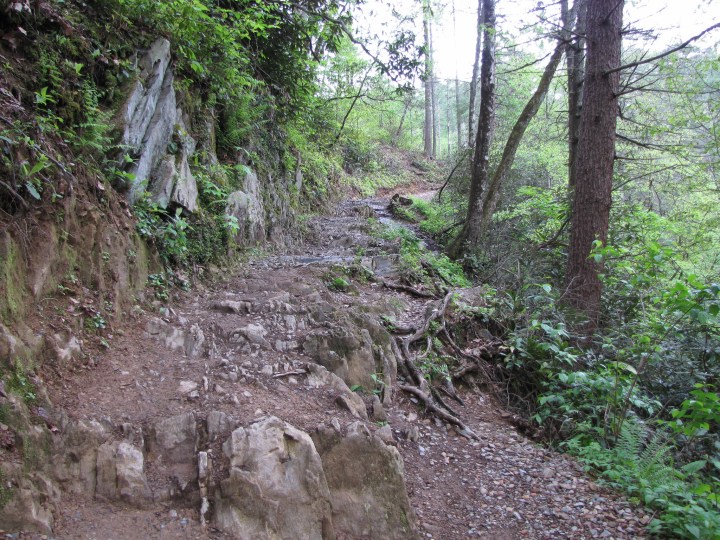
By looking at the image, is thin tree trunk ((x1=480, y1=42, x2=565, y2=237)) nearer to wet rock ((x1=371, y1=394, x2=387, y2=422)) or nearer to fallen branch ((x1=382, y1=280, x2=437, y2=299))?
fallen branch ((x1=382, y1=280, x2=437, y2=299))

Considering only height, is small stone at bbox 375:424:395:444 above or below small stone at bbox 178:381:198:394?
below

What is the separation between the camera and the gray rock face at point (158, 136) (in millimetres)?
4673

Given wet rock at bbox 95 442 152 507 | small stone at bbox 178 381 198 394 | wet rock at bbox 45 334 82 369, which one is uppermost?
wet rock at bbox 45 334 82 369

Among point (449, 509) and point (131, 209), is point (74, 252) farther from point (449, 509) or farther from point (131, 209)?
point (449, 509)

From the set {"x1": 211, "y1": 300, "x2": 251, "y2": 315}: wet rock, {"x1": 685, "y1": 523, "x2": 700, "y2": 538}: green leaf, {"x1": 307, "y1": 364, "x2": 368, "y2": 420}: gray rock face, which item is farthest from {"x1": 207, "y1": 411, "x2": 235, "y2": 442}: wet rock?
{"x1": 685, "y1": 523, "x2": 700, "y2": 538}: green leaf

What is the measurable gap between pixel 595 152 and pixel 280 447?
18.8 ft

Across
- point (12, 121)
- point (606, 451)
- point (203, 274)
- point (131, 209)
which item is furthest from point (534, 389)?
point (12, 121)

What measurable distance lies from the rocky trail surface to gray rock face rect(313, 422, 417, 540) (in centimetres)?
1

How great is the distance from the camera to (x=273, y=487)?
3.02 m

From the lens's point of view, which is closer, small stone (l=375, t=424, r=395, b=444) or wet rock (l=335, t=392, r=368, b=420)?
small stone (l=375, t=424, r=395, b=444)

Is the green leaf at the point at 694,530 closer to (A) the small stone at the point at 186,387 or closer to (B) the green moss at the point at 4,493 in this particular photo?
(A) the small stone at the point at 186,387

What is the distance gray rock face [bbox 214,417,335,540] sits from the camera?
9.41 ft

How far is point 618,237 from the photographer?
736 centimetres

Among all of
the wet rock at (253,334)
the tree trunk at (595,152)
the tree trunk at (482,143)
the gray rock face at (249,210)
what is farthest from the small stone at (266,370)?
the tree trunk at (482,143)
